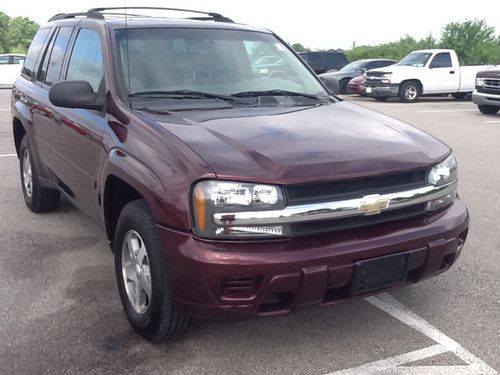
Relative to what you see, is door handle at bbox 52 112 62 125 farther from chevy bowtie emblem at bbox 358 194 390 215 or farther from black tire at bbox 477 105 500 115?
black tire at bbox 477 105 500 115

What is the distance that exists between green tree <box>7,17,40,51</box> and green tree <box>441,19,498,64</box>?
34632mm

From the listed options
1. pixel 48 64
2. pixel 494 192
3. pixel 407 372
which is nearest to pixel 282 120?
pixel 407 372

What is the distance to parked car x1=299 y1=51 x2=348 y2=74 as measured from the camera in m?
25.2

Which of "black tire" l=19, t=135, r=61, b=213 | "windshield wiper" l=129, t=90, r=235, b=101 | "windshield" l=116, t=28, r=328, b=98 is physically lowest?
"black tire" l=19, t=135, r=61, b=213

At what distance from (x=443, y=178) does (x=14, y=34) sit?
5467 cm

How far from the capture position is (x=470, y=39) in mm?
29109

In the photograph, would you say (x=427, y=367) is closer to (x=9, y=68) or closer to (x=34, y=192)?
(x=34, y=192)

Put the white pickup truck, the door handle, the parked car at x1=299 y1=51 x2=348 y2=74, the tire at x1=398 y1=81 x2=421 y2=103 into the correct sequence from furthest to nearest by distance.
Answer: the parked car at x1=299 y1=51 x2=348 y2=74 → the tire at x1=398 y1=81 x2=421 y2=103 → the white pickup truck → the door handle

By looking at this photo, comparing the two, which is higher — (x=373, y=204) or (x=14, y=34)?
(x=14, y=34)

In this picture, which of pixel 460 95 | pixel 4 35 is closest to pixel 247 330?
pixel 460 95

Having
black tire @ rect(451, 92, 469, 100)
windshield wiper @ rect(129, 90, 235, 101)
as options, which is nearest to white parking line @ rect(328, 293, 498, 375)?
windshield wiper @ rect(129, 90, 235, 101)

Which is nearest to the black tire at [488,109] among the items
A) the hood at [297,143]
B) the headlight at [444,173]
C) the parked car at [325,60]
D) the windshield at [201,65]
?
the parked car at [325,60]

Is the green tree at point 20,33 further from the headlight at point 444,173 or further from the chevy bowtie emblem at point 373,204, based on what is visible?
the chevy bowtie emblem at point 373,204

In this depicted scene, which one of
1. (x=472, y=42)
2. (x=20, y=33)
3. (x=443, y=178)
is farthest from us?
(x=20, y=33)
